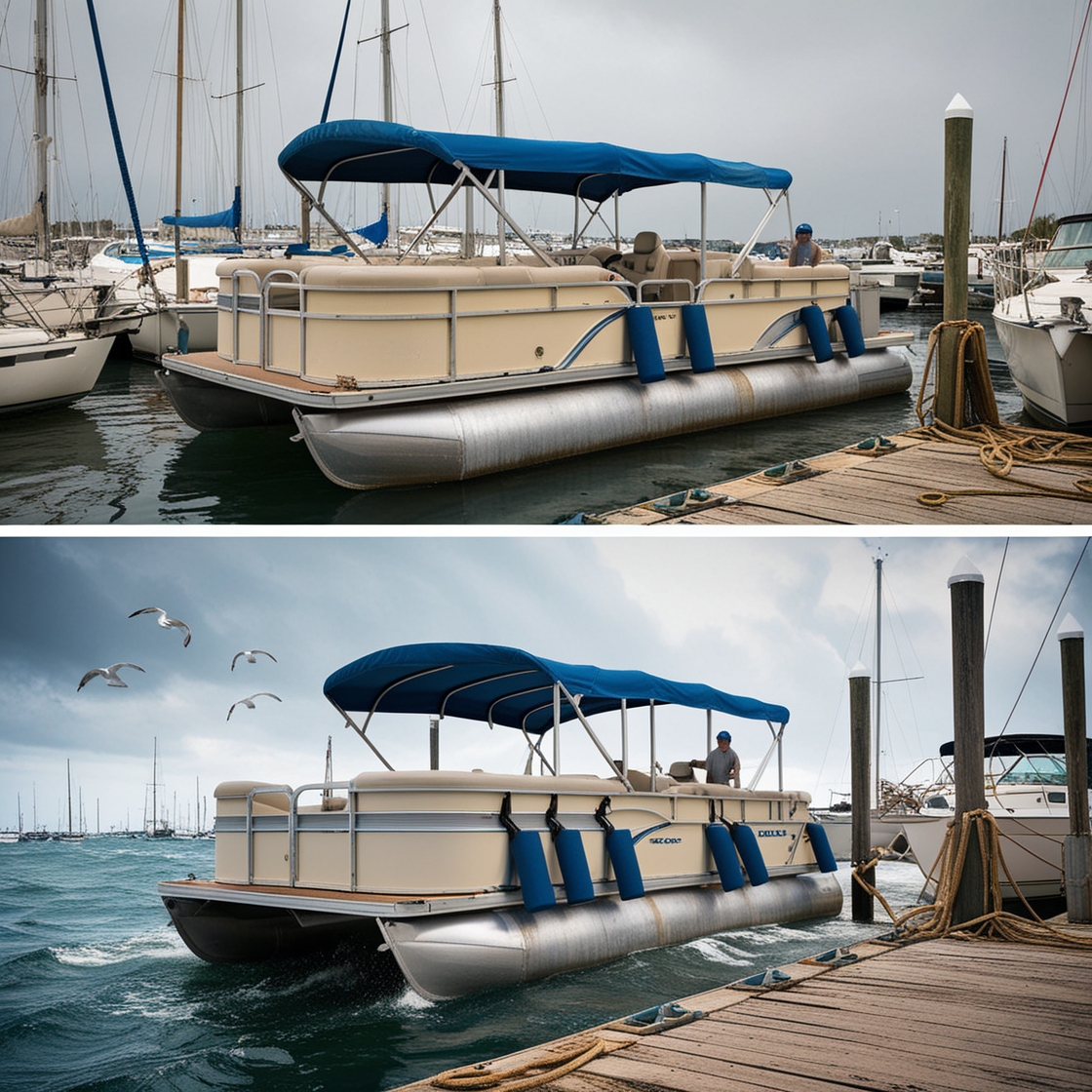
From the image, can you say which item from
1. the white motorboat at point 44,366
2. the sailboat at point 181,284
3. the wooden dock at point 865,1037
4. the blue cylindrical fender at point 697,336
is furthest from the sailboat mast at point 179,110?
the wooden dock at point 865,1037

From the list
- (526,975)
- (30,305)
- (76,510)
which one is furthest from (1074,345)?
(30,305)

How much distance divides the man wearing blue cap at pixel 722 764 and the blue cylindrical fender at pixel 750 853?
0.85 m

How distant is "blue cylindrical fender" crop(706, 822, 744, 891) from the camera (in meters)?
9.91

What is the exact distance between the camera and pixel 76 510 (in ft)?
33.9

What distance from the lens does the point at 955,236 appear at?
9.42 metres

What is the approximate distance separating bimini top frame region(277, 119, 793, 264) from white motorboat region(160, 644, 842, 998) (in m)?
5.14

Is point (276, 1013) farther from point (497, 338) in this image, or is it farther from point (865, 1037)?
point (497, 338)

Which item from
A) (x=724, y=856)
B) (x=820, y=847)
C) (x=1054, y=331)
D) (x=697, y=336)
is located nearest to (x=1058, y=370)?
(x=1054, y=331)

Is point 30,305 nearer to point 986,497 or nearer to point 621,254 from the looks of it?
point 621,254

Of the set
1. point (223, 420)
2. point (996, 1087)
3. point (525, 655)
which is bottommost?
point (996, 1087)

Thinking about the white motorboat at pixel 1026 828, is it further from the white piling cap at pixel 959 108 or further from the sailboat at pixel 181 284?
the sailboat at pixel 181 284

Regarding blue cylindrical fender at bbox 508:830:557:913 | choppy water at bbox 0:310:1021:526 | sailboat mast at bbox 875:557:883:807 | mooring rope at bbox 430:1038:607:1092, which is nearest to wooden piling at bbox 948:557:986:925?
blue cylindrical fender at bbox 508:830:557:913

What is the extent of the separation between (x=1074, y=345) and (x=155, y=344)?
18.5 m

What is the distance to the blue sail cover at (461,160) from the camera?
35.8 feet
